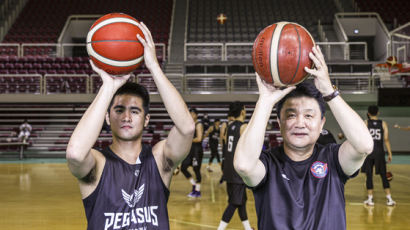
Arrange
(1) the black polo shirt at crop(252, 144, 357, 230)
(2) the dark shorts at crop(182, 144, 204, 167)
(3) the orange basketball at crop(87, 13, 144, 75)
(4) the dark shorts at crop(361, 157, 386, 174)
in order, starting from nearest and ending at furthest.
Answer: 1. (1) the black polo shirt at crop(252, 144, 357, 230)
2. (3) the orange basketball at crop(87, 13, 144, 75)
3. (4) the dark shorts at crop(361, 157, 386, 174)
4. (2) the dark shorts at crop(182, 144, 204, 167)

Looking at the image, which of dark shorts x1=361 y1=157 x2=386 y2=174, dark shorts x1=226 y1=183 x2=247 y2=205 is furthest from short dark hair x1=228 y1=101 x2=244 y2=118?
dark shorts x1=361 y1=157 x2=386 y2=174

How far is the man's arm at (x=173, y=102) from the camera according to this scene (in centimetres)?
207

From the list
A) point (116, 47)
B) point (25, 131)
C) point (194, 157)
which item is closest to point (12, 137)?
point (25, 131)

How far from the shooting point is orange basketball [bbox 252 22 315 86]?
1912 millimetres

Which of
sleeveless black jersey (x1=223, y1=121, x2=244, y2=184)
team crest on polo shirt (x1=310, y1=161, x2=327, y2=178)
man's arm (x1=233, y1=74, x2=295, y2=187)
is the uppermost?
man's arm (x1=233, y1=74, x2=295, y2=187)

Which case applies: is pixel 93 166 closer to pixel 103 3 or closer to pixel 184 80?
pixel 184 80

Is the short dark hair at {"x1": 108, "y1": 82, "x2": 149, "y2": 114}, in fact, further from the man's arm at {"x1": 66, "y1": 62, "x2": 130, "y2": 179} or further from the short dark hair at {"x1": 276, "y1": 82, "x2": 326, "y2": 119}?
the short dark hair at {"x1": 276, "y1": 82, "x2": 326, "y2": 119}

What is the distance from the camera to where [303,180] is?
6.63ft

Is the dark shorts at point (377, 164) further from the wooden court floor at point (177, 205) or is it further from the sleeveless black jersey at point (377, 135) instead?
the wooden court floor at point (177, 205)

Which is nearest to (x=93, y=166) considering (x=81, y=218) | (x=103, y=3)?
(x=81, y=218)

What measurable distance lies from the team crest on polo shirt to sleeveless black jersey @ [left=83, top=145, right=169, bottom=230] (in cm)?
81

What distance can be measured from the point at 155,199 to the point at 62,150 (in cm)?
1430

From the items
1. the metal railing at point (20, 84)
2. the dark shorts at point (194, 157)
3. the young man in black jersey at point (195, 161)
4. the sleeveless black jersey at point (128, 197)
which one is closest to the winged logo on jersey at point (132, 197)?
the sleeveless black jersey at point (128, 197)

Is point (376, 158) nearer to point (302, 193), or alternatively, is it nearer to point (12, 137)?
point (302, 193)
